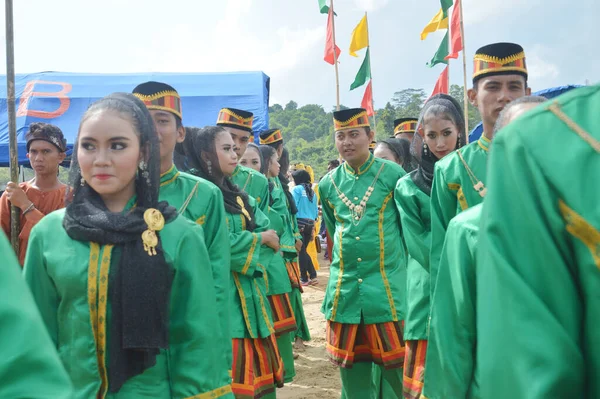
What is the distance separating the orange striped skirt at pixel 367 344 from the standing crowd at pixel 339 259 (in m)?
0.02

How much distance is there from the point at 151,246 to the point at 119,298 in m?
0.21

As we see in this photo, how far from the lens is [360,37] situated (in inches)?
586

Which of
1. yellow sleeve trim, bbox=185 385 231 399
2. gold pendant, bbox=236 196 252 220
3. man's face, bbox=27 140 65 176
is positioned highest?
man's face, bbox=27 140 65 176

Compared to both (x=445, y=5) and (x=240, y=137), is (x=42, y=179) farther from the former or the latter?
(x=445, y=5)

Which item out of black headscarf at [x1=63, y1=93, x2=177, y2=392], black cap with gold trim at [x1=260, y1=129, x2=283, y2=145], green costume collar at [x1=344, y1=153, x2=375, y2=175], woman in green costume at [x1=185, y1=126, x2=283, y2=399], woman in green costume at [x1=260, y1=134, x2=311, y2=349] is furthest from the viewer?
black cap with gold trim at [x1=260, y1=129, x2=283, y2=145]

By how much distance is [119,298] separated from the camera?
7.07 feet

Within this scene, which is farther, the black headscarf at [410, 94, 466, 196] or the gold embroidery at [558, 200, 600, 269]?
the black headscarf at [410, 94, 466, 196]

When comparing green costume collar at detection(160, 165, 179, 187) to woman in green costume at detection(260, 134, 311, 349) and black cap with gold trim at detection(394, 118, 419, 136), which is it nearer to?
woman in green costume at detection(260, 134, 311, 349)

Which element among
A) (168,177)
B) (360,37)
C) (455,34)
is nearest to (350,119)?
(168,177)

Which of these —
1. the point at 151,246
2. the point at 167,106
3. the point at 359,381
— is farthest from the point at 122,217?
the point at 359,381

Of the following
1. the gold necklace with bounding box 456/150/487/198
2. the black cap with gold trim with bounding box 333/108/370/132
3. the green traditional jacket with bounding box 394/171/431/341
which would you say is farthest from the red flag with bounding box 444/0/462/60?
the gold necklace with bounding box 456/150/487/198

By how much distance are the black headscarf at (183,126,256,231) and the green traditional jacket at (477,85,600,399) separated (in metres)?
3.14

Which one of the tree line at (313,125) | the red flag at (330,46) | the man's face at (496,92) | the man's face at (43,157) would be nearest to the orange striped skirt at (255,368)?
the man's face at (43,157)

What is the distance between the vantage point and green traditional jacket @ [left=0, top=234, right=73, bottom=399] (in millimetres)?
916
